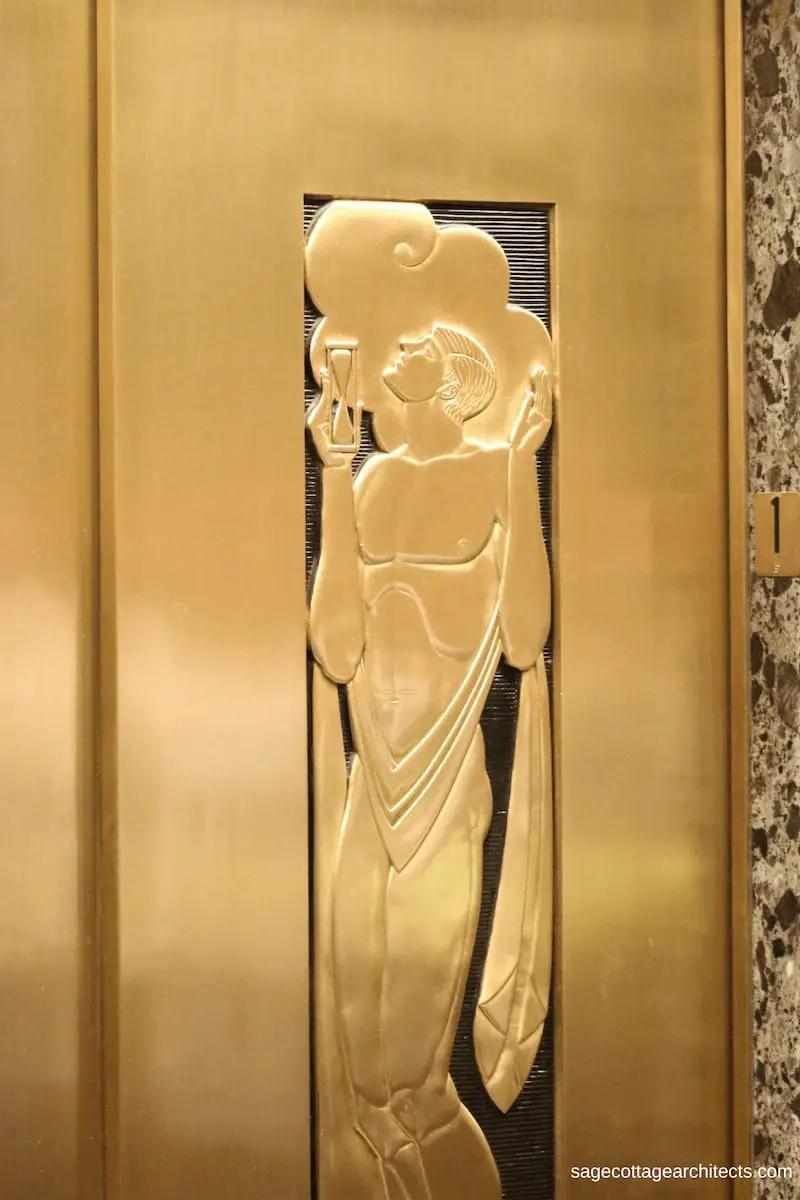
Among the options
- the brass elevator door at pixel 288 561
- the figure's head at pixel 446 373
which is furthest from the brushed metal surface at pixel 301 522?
the figure's head at pixel 446 373

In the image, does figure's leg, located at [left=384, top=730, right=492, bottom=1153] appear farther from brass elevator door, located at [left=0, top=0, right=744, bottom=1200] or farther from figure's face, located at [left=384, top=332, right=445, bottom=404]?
figure's face, located at [left=384, top=332, right=445, bottom=404]

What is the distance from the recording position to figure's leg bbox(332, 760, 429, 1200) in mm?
1588

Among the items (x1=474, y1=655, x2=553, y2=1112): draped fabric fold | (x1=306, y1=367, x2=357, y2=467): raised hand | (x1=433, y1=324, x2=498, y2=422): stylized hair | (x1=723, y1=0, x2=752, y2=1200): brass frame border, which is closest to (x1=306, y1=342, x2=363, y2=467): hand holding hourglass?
(x1=306, y1=367, x2=357, y2=467): raised hand

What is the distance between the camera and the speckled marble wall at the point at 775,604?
1.63m

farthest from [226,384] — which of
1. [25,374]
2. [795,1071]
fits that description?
[795,1071]

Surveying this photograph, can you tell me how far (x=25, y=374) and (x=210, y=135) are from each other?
0.35 metres

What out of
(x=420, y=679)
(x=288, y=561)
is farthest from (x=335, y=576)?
(x=420, y=679)

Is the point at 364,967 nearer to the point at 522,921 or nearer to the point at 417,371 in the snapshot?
the point at 522,921

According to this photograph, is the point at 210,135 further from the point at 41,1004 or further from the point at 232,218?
the point at 41,1004

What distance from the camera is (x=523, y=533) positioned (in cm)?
163

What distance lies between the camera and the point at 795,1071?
164 cm

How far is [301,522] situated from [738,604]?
0.56 metres

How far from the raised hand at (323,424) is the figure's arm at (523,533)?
0.22 metres

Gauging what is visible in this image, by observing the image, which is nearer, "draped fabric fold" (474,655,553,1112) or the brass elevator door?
the brass elevator door
